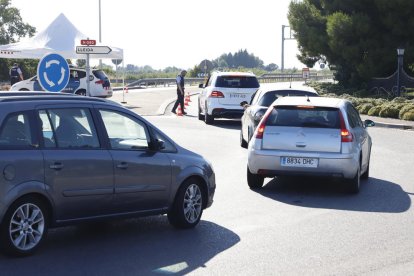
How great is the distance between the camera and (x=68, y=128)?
8062 millimetres

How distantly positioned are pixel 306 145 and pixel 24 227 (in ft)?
18.1

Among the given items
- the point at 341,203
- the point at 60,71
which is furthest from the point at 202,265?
the point at 60,71

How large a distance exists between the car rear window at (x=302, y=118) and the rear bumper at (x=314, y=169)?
503 millimetres

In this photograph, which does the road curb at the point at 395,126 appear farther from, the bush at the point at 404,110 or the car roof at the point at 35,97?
the car roof at the point at 35,97

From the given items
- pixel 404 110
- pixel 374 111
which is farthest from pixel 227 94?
pixel 374 111

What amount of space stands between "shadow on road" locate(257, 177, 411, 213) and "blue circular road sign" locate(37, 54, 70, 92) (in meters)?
3.92

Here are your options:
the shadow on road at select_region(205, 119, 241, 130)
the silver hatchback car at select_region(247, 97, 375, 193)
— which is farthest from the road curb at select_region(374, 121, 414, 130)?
the silver hatchback car at select_region(247, 97, 375, 193)

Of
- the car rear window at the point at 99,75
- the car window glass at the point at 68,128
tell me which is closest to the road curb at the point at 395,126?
the car rear window at the point at 99,75

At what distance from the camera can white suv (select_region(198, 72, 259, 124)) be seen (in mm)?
26391

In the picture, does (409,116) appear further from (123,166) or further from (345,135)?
(123,166)

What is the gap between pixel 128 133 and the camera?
9.12 metres

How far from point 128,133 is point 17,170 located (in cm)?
194

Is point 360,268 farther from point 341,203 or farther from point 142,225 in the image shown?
point 341,203

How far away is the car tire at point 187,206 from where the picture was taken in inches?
363
